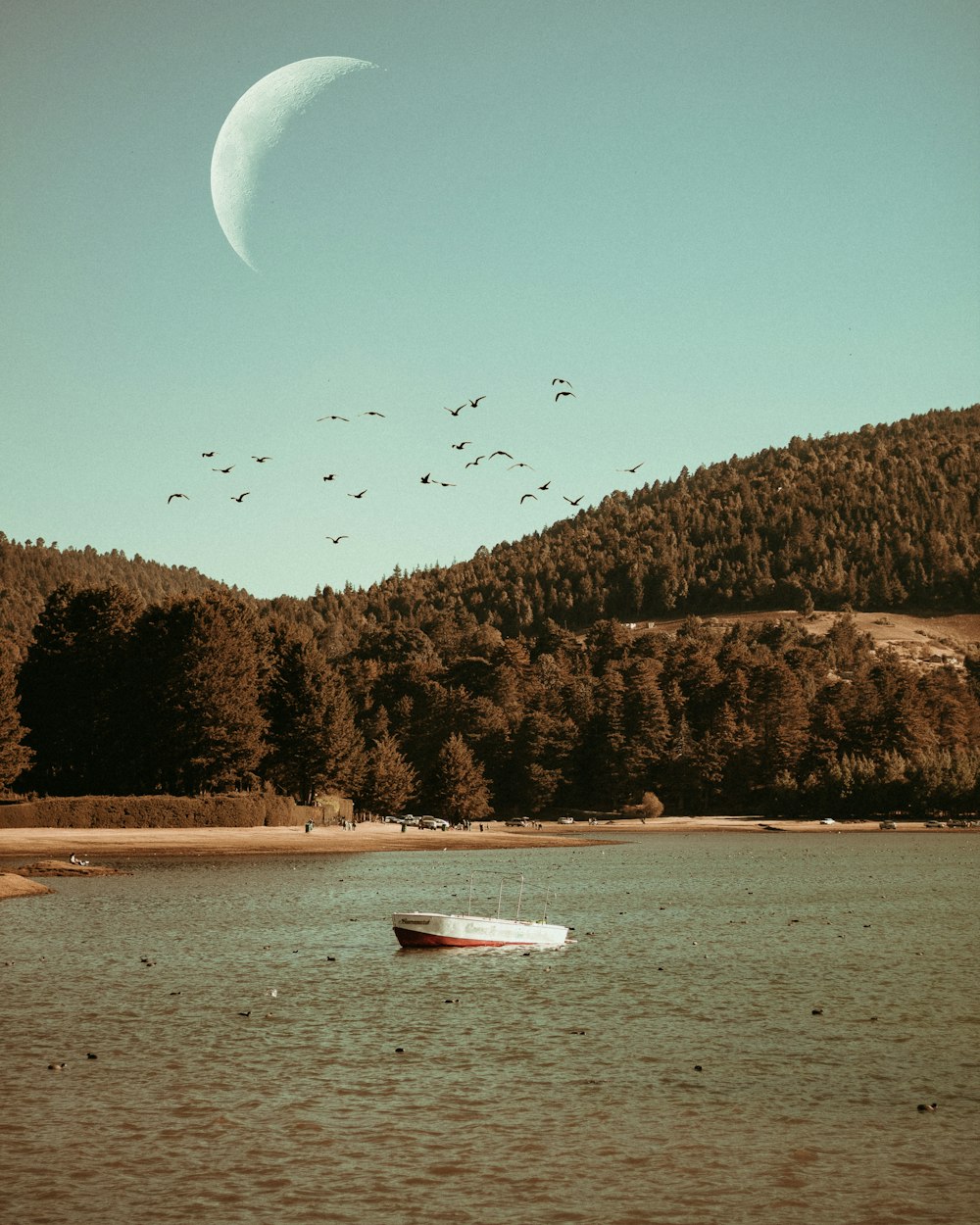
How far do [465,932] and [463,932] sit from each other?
10 cm

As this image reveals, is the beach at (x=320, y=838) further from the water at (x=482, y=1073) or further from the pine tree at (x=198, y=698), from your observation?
the water at (x=482, y=1073)

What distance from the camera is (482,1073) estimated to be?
27.2m

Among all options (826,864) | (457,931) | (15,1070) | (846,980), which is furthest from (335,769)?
(15,1070)

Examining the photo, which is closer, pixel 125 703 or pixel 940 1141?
pixel 940 1141

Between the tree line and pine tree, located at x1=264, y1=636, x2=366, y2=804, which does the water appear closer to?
the tree line

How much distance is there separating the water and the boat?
0.73 metres

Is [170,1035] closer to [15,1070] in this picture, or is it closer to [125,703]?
[15,1070]

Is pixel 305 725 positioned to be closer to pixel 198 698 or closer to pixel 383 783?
pixel 198 698

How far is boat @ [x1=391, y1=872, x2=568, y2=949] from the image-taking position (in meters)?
46.6

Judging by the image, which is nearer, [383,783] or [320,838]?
[320,838]

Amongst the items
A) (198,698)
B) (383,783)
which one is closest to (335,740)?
(198,698)

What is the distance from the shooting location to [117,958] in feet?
140

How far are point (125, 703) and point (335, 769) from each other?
2405 centimetres

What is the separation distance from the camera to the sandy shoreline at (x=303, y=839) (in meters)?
92.2
